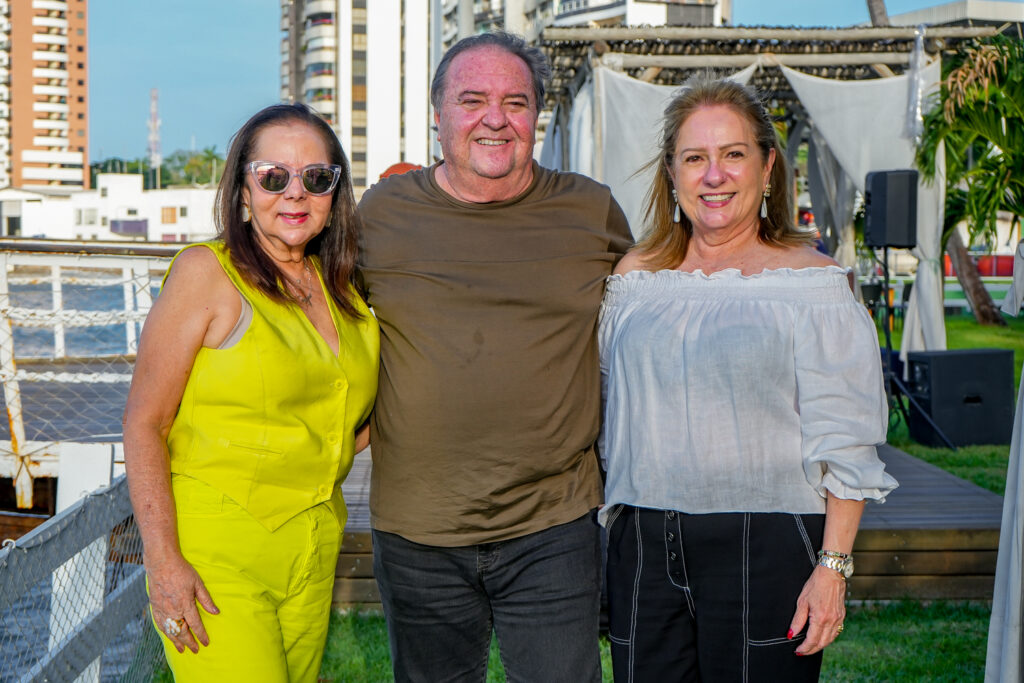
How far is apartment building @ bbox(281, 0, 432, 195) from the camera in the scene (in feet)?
296

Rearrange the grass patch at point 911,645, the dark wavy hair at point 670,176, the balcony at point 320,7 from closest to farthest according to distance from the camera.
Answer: the dark wavy hair at point 670,176, the grass patch at point 911,645, the balcony at point 320,7

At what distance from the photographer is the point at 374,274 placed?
269 cm

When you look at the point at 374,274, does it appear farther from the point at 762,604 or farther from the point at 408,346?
the point at 762,604

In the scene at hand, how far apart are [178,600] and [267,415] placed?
1.41 ft

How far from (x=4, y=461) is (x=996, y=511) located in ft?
20.3

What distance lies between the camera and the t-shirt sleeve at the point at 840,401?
2178 millimetres

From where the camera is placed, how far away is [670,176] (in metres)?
2.59

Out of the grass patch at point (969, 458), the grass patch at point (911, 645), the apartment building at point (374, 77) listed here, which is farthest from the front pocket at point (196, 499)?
the apartment building at point (374, 77)

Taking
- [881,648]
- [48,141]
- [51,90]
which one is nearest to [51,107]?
[51,90]

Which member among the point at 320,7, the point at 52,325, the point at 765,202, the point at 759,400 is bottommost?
the point at 52,325

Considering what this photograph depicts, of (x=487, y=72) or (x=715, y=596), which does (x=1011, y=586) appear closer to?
(x=715, y=596)

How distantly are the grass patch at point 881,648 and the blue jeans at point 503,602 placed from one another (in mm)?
1450

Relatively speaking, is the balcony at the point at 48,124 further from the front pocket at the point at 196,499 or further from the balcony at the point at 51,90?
the front pocket at the point at 196,499

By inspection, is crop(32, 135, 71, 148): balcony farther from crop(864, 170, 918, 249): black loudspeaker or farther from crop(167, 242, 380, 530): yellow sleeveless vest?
crop(167, 242, 380, 530): yellow sleeveless vest
